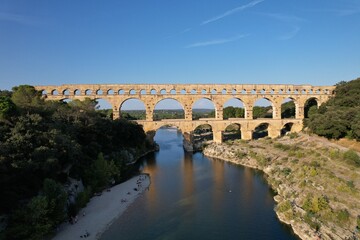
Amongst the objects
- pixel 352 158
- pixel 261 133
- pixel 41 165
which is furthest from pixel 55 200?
pixel 261 133

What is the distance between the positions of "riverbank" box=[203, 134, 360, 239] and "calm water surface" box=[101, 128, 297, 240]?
2.84ft

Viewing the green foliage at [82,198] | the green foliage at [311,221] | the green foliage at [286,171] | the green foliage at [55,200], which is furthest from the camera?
the green foliage at [286,171]

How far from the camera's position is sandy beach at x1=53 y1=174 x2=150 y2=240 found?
40.9 ft

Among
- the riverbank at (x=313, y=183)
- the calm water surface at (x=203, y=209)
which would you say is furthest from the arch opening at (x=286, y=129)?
the calm water surface at (x=203, y=209)

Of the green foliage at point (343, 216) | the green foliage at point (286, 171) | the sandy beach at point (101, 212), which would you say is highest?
the green foliage at point (286, 171)

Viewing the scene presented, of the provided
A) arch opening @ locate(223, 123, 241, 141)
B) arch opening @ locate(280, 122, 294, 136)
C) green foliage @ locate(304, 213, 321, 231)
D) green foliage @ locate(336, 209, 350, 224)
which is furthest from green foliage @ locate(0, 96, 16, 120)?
arch opening @ locate(280, 122, 294, 136)

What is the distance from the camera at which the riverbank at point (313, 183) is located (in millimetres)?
12188

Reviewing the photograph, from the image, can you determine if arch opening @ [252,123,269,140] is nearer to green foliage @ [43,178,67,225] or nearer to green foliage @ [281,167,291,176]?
green foliage @ [281,167,291,176]

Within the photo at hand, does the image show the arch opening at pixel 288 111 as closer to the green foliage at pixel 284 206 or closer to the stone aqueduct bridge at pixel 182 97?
the stone aqueduct bridge at pixel 182 97

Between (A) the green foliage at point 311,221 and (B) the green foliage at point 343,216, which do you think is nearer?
(A) the green foliage at point 311,221

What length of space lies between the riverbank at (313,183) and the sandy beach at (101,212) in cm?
884

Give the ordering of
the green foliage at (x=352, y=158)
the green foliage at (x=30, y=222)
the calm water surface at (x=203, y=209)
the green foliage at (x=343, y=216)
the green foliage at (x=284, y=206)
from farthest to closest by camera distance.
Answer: the green foliage at (x=352, y=158), the green foliage at (x=284, y=206), the calm water surface at (x=203, y=209), the green foliage at (x=343, y=216), the green foliage at (x=30, y=222)

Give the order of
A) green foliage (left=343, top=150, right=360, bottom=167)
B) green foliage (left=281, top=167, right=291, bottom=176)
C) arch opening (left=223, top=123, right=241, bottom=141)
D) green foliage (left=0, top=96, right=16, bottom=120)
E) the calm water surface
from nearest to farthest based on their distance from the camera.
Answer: the calm water surface < green foliage (left=0, top=96, right=16, bottom=120) < green foliage (left=343, top=150, right=360, bottom=167) < green foliage (left=281, top=167, right=291, bottom=176) < arch opening (left=223, top=123, right=241, bottom=141)

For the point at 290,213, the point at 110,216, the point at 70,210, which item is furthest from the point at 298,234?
the point at 70,210
